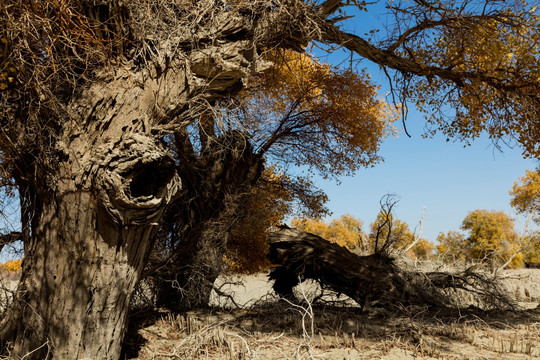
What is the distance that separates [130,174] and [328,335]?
3.83 meters

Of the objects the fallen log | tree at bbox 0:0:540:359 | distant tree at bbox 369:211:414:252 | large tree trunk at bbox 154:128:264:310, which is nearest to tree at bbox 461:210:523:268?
distant tree at bbox 369:211:414:252

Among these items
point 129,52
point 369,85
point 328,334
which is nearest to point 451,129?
point 369,85

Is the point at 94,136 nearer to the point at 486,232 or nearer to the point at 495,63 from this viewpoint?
the point at 495,63

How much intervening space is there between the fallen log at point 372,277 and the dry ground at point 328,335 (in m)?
0.40

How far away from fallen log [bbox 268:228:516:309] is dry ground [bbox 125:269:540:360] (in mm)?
398

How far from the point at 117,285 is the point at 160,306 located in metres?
3.31

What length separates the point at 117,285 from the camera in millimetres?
4996

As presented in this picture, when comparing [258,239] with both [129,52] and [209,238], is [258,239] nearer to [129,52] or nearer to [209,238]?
[209,238]

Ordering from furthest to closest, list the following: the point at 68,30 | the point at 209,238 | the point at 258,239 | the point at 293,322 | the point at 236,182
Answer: the point at 258,239 < the point at 236,182 < the point at 209,238 < the point at 293,322 < the point at 68,30

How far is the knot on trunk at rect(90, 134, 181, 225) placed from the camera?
4562 mm

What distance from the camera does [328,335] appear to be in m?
6.40

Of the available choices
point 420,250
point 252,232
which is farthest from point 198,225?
point 420,250

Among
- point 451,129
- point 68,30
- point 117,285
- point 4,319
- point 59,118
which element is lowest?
point 4,319

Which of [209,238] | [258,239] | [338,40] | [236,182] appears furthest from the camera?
[258,239]
